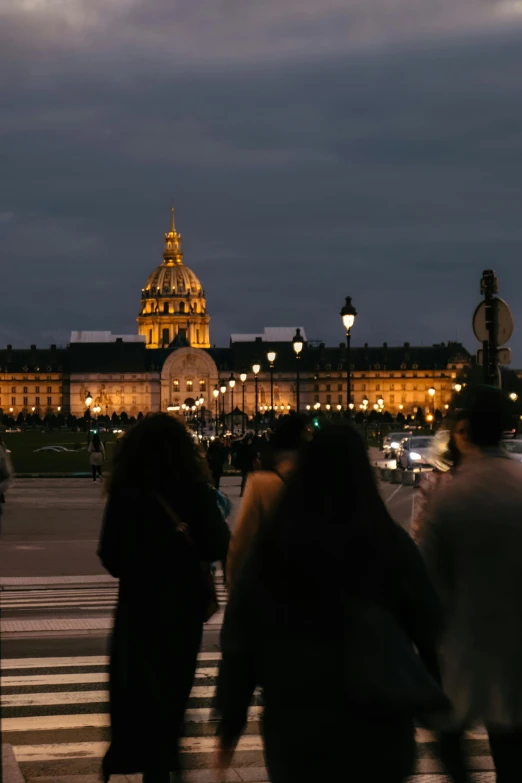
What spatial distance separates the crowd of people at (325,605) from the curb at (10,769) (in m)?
0.74

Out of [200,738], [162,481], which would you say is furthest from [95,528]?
[162,481]

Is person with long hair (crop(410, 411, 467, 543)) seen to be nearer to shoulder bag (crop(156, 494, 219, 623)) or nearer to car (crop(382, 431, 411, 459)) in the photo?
shoulder bag (crop(156, 494, 219, 623))

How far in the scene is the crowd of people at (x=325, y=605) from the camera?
4.20 meters

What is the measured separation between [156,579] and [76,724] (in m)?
2.53

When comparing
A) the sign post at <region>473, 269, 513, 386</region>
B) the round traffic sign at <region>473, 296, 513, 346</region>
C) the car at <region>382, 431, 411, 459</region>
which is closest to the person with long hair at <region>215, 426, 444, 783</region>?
the sign post at <region>473, 269, 513, 386</region>

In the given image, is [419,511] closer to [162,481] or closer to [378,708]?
[162,481]

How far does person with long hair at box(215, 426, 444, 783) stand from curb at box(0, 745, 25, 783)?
94.7 inches

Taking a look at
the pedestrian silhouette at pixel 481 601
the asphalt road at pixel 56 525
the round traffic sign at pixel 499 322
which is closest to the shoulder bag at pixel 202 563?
the pedestrian silhouette at pixel 481 601

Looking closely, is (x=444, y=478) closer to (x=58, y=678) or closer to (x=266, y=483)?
(x=266, y=483)

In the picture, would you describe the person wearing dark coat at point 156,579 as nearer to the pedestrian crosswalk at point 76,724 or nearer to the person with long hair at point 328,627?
the pedestrian crosswalk at point 76,724

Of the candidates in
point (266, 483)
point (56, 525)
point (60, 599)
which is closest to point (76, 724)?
point (266, 483)

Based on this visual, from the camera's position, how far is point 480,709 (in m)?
5.34

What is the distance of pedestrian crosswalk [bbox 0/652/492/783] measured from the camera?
7.42 meters

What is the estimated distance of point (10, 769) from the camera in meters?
6.76
